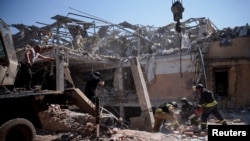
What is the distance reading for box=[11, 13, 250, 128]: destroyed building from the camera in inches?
446

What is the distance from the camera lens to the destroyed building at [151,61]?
11.3 meters

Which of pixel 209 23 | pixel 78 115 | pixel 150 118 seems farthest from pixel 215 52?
pixel 78 115

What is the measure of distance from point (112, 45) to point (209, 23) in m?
7.35

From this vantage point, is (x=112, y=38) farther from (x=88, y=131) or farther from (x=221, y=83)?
(x=88, y=131)

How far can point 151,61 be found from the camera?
13844 millimetres

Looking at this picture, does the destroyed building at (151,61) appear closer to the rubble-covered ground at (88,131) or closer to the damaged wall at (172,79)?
the damaged wall at (172,79)

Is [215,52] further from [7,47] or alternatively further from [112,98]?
[7,47]

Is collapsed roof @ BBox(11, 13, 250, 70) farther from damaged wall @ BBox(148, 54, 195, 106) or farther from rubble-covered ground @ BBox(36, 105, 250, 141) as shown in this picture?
rubble-covered ground @ BBox(36, 105, 250, 141)

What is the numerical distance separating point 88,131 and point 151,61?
28.3 ft

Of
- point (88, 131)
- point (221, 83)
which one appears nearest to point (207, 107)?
point (88, 131)

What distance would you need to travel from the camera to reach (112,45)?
1822 centimetres

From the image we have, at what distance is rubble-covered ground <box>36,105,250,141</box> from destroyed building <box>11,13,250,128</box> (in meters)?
1.59

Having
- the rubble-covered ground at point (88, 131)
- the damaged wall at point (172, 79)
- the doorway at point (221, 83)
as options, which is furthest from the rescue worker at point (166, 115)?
the doorway at point (221, 83)

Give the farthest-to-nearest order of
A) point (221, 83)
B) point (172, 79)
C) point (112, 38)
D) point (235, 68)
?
point (112, 38)
point (221, 83)
point (172, 79)
point (235, 68)
